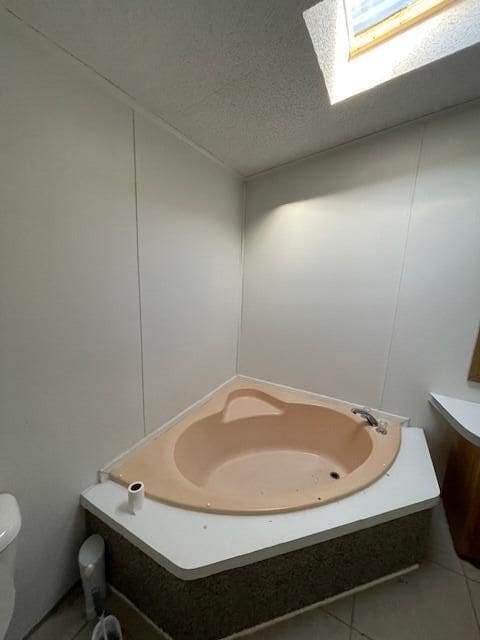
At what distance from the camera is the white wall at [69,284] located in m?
0.73

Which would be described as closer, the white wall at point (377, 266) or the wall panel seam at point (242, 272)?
the white wall at point (377, 266)

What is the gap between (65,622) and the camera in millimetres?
910

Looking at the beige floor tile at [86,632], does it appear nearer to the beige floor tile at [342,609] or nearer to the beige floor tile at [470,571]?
the beige floor tile at [342,609]

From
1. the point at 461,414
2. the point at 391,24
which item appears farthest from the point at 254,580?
the point at 391,24

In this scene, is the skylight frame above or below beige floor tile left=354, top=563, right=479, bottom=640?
above

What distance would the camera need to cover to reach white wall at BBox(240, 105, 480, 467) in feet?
4.09

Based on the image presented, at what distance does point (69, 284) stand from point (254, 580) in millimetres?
1270

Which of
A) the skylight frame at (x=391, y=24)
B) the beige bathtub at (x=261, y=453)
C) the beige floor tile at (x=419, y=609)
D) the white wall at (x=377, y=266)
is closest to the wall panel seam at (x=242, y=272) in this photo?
the white wall at (x=377, y=266)

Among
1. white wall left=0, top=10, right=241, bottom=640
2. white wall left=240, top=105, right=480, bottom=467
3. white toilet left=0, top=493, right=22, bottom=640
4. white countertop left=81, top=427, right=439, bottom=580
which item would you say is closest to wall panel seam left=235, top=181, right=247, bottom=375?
white wall left=240, top=105, right=480, bottom=467

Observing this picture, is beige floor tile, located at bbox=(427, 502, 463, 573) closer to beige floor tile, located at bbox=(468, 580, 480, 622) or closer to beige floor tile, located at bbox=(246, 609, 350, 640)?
beige floor tile, located at bbox=(468, 580, 480, 622)

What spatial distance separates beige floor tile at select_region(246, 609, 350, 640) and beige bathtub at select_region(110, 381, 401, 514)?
0.41 metres

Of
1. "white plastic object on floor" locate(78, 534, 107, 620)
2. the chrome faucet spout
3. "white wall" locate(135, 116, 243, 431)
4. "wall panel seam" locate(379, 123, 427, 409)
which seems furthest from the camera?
the chrome faucet spout

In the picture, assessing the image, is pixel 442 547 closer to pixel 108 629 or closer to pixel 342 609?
pixel 342 609

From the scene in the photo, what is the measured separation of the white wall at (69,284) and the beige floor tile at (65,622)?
0.05 meters
